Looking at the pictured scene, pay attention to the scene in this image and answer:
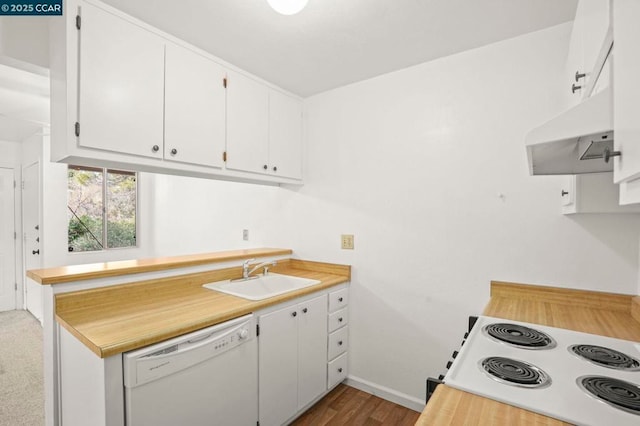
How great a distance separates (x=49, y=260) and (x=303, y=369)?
359 cm

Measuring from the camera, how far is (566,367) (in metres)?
1.00

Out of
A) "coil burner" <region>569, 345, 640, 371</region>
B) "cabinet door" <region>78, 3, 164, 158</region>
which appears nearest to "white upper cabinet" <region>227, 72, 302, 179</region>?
"cabinet door" <region>78, 3, 164, 158</region>

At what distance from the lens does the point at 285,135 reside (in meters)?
2.56

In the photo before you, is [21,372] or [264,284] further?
[21,372]

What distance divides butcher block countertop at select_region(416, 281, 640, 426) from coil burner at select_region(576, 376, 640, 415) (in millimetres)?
196

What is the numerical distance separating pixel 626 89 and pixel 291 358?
191 cm

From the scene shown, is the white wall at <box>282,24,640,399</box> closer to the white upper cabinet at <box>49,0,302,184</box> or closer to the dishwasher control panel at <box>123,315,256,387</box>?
the white upper cabinet at <box>49,0,302,184</box>

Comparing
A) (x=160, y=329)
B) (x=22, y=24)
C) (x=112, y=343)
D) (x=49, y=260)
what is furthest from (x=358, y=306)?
(x=49, y=260)

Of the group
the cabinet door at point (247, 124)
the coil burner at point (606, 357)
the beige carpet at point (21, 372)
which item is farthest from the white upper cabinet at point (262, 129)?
the beige carpet at point (21, 372)

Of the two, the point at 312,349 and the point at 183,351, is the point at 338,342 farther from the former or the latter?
the point at 183,351

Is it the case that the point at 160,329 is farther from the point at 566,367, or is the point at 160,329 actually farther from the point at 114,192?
the point at 114,192

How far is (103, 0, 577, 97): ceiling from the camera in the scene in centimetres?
155

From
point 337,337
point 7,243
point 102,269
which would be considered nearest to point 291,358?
point 337,337

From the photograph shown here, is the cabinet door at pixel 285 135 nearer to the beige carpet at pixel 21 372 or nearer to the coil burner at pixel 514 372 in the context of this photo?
the coil burner at pixel 514 372
